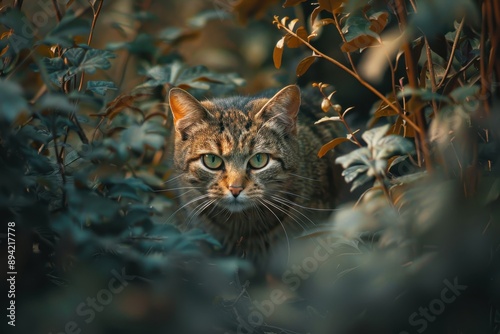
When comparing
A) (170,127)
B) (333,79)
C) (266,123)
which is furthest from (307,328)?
(333,79)

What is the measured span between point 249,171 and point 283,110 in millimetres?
318

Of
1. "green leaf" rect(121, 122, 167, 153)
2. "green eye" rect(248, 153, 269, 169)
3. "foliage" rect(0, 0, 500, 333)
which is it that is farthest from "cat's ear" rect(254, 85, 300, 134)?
"green leaf" rect(121, 122, 167, 153)

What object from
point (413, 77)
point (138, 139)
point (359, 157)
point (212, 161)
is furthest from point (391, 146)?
point (212, 161)

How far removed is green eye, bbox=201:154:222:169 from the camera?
2707 mm

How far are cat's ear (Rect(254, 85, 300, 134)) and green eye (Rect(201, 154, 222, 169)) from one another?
259 mm

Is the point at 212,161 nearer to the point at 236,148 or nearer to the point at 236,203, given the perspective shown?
the point at 236,148

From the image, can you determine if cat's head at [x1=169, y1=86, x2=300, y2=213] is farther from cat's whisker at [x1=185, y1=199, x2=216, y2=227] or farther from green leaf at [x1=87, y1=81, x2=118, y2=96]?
green leaf at [x1=87, y1=81, x2=118, y2=96]

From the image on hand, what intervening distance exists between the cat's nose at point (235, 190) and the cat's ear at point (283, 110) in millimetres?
363

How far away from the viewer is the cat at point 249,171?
2645 millimetres

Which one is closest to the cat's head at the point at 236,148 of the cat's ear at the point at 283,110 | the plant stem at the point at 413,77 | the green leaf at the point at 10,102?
the cat's ear at the point at 283,110

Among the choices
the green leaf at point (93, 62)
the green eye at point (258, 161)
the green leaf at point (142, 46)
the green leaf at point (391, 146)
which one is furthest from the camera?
the green leaf at point (142, 46)

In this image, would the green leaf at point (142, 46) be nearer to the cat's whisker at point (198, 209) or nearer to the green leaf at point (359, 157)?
the cat's whisker at point (198, 209)

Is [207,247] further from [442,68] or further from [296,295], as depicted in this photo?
[442,68]

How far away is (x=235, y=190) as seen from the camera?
101 inches
